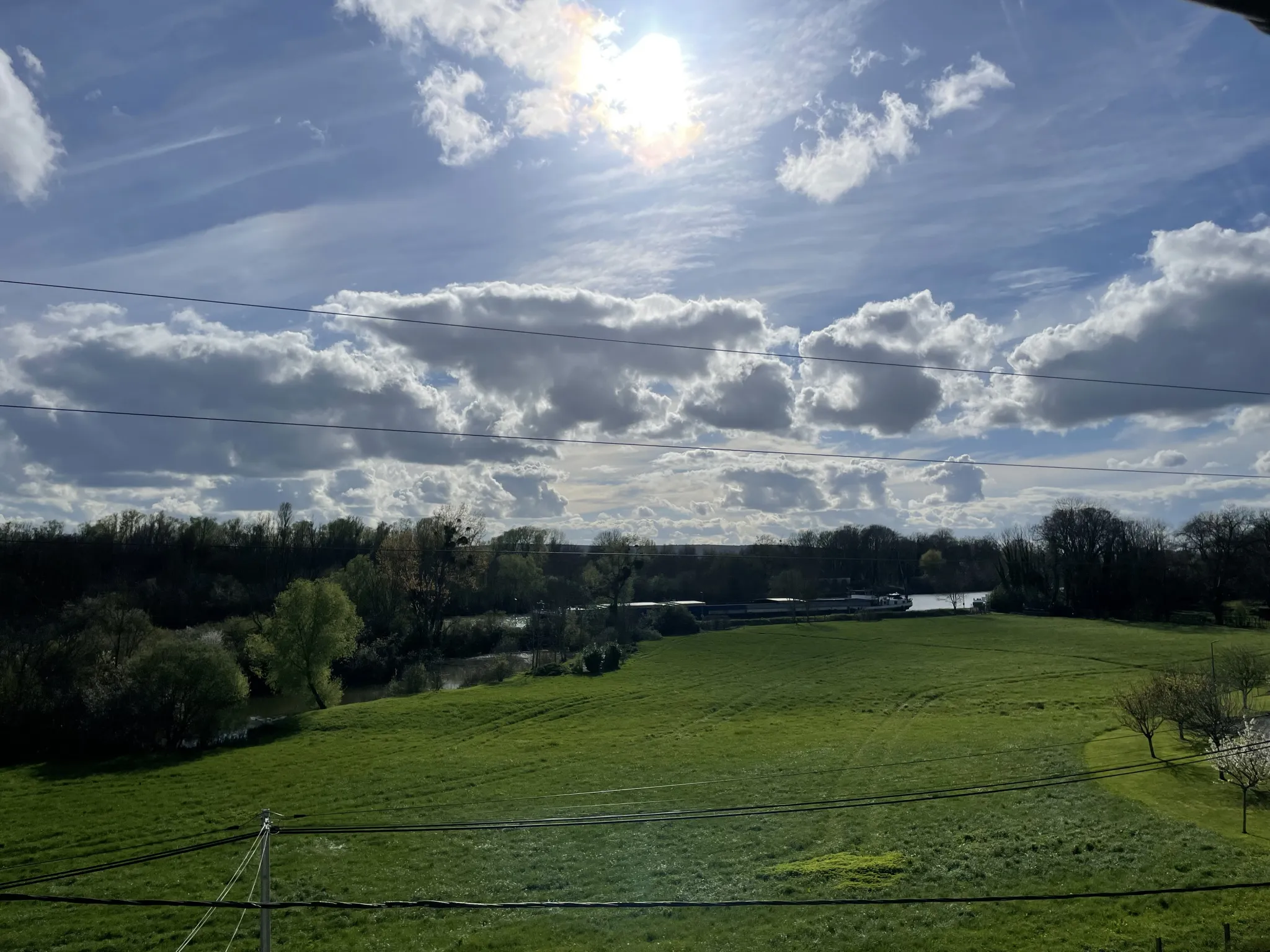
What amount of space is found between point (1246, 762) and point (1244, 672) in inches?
844

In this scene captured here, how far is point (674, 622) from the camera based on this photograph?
3804 inches

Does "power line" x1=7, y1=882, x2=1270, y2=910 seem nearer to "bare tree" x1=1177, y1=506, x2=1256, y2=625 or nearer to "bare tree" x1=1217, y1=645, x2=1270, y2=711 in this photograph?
"bare tree" x1=1217, y1=645, x2=1270, y2=711

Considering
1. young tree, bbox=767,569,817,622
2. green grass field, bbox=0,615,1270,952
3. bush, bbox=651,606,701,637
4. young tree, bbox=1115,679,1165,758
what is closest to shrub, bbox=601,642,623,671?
green grass field, bbox=0,615,1270,952

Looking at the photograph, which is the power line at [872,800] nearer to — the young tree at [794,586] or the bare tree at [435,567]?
the bare tree at [435,567]

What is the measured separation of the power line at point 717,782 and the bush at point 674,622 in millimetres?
56118

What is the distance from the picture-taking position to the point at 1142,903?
21484 mm

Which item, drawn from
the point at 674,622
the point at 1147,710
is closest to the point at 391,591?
the point at 674,622

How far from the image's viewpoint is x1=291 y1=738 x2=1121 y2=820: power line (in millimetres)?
32500

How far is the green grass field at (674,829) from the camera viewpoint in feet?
67.9

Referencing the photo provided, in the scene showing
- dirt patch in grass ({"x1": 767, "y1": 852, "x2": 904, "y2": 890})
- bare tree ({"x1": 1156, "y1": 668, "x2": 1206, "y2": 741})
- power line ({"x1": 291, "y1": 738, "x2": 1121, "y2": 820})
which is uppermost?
bare tree ({"x1": 1156, "y1": 668, "x2": 1206, "y2": 741})

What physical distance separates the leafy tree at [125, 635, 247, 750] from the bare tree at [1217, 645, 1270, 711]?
182 ft

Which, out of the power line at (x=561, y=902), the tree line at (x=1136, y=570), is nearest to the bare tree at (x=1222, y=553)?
the tree line at (x=1136, y=570)

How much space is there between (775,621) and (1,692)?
80.6 m

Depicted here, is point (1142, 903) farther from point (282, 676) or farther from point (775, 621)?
point (775, 621)
